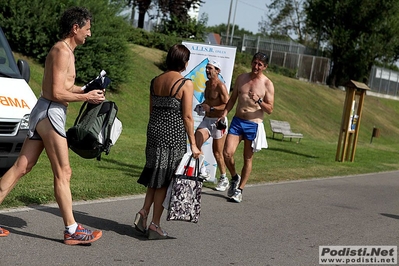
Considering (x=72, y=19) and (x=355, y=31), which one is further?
(x=355, y=31)

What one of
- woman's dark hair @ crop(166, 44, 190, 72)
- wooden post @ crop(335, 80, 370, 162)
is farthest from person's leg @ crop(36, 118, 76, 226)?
wooden post @ crop(335, 80, 370, 162)

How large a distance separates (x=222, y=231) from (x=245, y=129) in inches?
106

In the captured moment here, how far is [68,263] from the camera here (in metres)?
5.86

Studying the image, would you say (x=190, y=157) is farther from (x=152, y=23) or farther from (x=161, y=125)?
(x=152, y=23)

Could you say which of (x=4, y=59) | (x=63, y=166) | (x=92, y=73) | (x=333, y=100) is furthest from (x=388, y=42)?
(x=63, y=166)

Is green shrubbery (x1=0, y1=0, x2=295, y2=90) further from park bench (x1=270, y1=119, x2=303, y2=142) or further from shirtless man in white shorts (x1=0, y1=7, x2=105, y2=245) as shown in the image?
shirtless man in white shorts (x1=0, y1=7, x2=105, y2=245)

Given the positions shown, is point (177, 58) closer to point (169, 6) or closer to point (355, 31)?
point (169, 6)

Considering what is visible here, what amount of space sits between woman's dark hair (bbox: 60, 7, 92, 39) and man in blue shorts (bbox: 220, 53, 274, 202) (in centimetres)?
425

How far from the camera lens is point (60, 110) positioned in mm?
6332

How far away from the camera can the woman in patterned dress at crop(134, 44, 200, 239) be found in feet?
23.0

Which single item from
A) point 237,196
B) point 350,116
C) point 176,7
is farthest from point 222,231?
point 176,7

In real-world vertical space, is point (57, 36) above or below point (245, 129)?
above

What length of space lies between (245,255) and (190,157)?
108cm

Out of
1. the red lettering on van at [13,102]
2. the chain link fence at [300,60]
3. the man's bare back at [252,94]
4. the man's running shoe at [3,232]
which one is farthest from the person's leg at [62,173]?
the chain link fence at [300,60]
